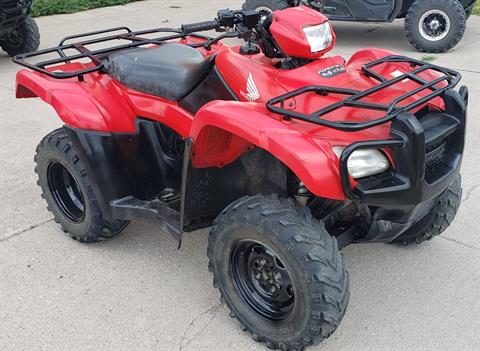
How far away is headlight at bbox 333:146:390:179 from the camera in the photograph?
7.22 ft

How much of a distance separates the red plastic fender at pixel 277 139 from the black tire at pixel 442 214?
106cm

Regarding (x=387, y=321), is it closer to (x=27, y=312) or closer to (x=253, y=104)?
(x=253, y=104)

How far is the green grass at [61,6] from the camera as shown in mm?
10844

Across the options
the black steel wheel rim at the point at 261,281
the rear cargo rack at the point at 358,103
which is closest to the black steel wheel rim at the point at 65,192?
the black steel wheel rim at the point at 261,281

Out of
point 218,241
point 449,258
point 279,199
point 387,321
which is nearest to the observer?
point 279,199

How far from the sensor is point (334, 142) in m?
2.22

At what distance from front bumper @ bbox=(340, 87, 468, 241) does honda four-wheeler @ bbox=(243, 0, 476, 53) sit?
16.9 ft

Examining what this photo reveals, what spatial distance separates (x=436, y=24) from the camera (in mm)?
7438

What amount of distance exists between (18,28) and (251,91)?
19.8ft

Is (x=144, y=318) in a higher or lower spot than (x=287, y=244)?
lower

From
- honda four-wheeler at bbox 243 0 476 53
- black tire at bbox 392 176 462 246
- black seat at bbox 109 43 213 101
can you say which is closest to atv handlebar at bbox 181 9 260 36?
black seat at bbox 109 43 213 101

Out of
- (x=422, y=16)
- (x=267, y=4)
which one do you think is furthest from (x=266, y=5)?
(x=422, y=16)

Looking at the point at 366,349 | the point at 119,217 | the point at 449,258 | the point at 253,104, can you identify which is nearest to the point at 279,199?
the point at 253,104

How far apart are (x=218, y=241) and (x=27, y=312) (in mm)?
1092
